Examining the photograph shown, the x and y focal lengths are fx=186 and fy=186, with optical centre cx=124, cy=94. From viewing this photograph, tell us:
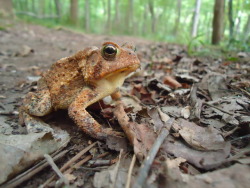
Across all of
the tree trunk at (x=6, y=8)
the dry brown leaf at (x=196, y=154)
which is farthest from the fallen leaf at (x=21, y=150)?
the tree trunk at (x=6, y=8)

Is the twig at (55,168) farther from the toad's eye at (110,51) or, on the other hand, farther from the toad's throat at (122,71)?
the toad's eye at (110,51)

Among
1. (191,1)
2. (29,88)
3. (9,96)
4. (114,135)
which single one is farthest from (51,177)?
(191,1)

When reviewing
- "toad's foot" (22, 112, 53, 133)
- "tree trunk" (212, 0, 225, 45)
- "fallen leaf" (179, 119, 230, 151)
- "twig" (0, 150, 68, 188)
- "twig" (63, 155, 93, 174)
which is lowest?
"twig" (63, 155, 93, 174)

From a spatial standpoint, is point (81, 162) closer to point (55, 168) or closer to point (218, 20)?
point (55, 168)

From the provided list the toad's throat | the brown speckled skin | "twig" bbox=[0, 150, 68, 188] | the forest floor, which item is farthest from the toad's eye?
"twig" bbox=[0, 150, 68, 188]

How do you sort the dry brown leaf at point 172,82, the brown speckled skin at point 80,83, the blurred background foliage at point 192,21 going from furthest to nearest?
1. the blurred background foliage at point 192,21
2. the dry brown leaf at point 172,82
3. the brown speckled skin at point 80,83

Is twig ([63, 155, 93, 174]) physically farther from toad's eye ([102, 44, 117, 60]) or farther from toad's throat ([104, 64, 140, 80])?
toad's eye ([102, 44, 117, 60])
